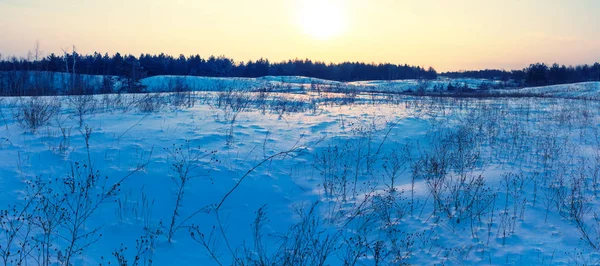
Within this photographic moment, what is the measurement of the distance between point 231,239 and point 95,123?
4.20 meters

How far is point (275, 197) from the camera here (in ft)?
15.1

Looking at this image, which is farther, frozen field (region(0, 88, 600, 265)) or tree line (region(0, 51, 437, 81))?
tree line (region(0, 51, 437, 81))

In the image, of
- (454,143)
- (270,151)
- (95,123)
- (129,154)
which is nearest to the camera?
(129,154)

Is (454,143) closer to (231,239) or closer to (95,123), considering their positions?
(231,239)

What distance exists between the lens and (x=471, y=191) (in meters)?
4.70

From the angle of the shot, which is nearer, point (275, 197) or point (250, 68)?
point (275, 197)

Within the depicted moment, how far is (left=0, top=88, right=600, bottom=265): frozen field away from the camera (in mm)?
3395

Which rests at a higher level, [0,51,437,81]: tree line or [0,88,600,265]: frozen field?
[0,51,437,81]: tree line

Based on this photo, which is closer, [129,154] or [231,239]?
[231,239]

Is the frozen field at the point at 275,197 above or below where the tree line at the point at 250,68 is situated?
below

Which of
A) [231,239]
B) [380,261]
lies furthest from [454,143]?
[231,239]

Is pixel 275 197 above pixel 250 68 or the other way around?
the other way around

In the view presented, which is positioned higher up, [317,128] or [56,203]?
[317,128]

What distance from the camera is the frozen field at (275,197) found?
3.39 meters
